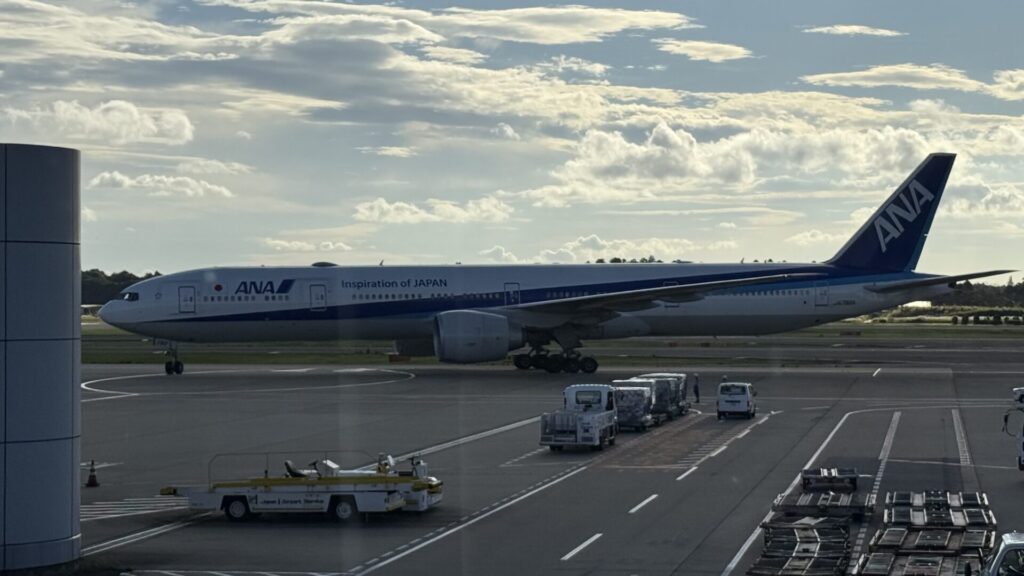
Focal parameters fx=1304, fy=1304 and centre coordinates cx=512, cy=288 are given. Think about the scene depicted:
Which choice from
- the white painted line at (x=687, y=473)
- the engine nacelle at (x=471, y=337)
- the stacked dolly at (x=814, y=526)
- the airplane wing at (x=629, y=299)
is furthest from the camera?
the airplane wing at (x=629, y=299)

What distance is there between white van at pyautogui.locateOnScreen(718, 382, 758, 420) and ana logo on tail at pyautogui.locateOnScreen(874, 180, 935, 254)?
86.5 feet

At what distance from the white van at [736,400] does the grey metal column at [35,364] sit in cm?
2687

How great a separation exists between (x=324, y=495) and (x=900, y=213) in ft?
161

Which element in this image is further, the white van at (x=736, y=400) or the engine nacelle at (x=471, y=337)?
the engine nacelle at (x=471, y=337)

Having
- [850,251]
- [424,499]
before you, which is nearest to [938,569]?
[424,499]

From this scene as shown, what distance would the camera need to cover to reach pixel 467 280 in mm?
65812

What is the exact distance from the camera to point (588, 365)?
64312 mm

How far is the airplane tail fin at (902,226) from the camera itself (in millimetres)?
67812

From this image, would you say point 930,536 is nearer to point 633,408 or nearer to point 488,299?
point 633,408

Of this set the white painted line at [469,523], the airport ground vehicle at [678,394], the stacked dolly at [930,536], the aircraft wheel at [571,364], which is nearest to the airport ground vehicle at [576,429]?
the white painted line at [469,523]

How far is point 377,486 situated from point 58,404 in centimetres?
669

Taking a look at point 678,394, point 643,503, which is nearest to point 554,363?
point 678,394

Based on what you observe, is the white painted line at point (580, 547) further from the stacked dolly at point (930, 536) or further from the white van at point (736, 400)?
the white van at point (736, 400)

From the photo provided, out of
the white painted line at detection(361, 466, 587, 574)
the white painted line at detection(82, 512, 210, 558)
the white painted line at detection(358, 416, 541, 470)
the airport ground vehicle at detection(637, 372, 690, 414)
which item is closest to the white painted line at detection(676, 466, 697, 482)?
the white painted line at detection(361, 466, 587, 574)
